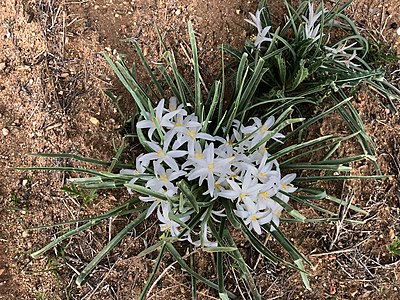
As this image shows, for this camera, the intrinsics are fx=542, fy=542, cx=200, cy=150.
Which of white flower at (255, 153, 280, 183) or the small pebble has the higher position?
white flower at (255, 153, 280, 183)

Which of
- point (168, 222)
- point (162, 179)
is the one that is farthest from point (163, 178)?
point (168, 222)

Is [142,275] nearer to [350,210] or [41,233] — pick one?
[41,233]

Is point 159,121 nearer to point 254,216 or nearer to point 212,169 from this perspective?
point 212,169

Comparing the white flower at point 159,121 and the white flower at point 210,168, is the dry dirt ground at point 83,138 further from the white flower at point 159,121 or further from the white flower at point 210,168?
the white flower at point 210,168

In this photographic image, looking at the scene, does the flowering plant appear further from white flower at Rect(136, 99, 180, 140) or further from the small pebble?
the small pebble

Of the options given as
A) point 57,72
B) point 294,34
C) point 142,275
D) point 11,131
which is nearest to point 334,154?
point 294,34

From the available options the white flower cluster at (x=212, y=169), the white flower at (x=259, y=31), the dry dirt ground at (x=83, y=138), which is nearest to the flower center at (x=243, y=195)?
the white flower cluster at (x=212, y=169)

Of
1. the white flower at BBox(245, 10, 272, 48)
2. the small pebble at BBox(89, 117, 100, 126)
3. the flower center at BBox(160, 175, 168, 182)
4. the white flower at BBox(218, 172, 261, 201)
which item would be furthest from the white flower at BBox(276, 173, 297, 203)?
the small pebble at BBox(89, 117, 100, 126)
